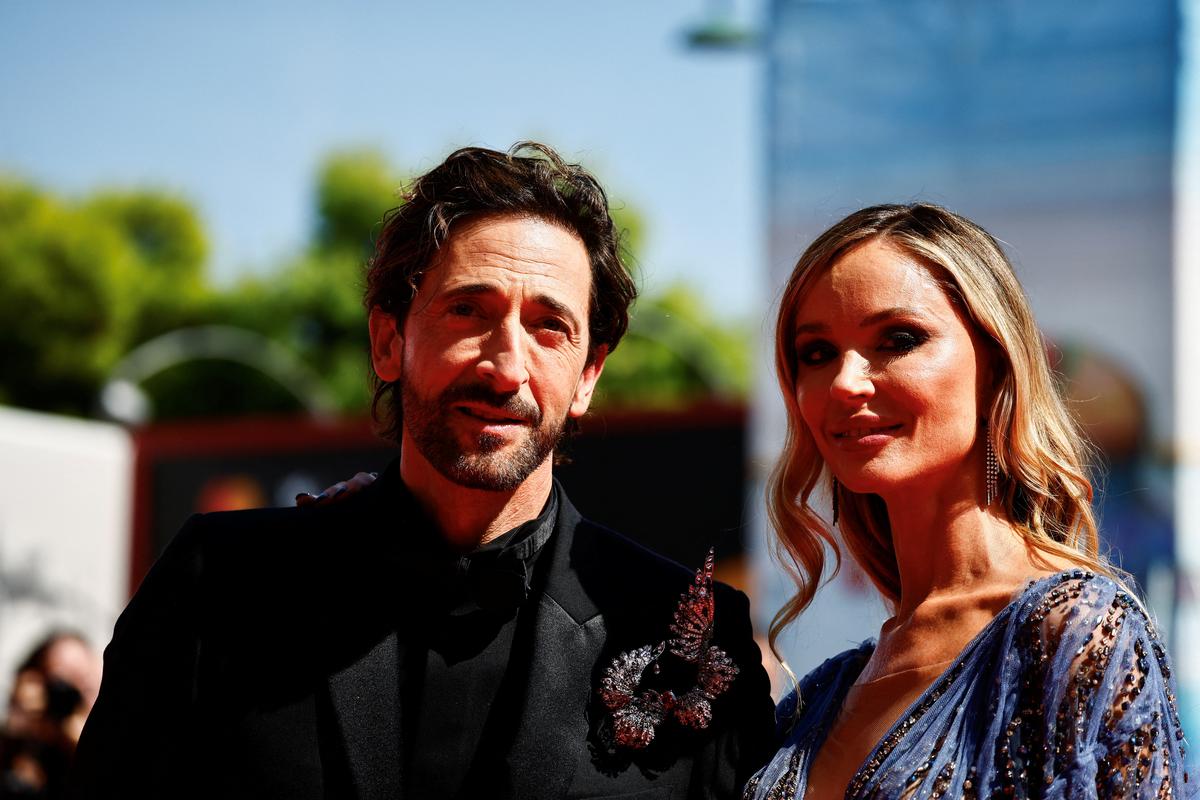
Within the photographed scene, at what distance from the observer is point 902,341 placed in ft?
9.12

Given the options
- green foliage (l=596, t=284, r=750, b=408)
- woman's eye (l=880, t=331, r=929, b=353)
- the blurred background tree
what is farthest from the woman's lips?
green foliage (l=596, t=284, r=750, b=408)

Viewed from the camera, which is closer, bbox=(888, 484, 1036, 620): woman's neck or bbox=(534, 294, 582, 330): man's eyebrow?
bbox=(888, 484, 1036, 620): woman's neck

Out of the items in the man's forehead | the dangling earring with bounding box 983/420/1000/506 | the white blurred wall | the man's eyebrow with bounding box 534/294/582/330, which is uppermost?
the man's forehead

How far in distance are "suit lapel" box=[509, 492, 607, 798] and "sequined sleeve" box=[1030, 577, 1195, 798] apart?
2.80ft

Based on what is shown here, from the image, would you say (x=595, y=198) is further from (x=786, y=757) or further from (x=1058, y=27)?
(x=1058, y=27)

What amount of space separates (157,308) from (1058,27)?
36.6 m

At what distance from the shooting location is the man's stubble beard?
2.81 metres

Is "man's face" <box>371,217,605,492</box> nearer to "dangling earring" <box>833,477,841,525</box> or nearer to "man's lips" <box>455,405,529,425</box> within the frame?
"man's lips" <box>455,405,529,425</box>

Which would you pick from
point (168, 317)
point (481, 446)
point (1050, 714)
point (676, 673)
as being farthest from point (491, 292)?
point (168, 317)

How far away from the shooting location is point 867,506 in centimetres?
315

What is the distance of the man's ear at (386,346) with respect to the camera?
10.0ft

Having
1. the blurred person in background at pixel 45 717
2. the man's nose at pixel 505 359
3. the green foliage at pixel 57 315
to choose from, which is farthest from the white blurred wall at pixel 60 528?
the green foliage at pixel 57 315

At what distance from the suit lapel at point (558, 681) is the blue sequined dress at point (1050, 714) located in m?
0.53

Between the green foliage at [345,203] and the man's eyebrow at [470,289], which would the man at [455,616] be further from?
the green foliage at [345,203]
